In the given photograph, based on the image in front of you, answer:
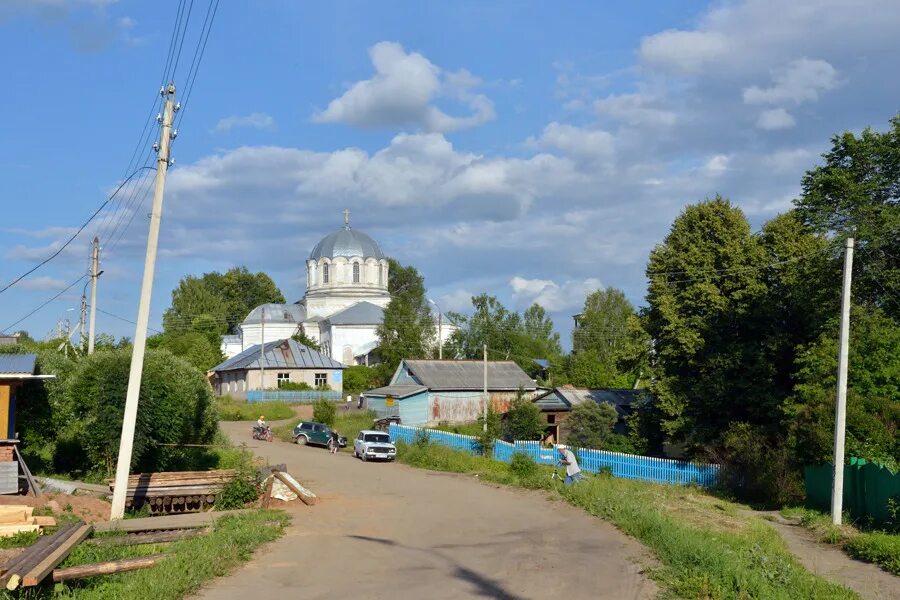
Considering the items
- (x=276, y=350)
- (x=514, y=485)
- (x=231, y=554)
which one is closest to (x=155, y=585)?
(x=231, y=554)

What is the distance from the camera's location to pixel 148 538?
48.5 ft

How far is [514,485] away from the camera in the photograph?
1001 inches

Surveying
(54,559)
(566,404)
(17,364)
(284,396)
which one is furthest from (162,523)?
(284,396)

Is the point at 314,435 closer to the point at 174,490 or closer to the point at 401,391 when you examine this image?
the point at 401,391

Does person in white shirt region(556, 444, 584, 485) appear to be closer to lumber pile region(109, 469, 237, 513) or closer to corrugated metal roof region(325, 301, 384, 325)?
lumber pile region(109, 469, 237, 513)

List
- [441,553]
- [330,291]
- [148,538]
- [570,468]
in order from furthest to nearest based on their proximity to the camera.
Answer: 1. [330,291]
2. [570,468]
3. [148,538]
4. [441,553]

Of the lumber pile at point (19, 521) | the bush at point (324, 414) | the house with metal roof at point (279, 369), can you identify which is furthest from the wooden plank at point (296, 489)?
the house with metal roof at point (279, 369)

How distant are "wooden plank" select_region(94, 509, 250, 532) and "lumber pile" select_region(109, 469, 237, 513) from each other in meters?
1.91

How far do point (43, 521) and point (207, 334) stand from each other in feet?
254

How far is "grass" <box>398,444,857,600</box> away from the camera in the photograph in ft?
36.8

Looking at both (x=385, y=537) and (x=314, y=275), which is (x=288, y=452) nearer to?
(x=385, y=537)

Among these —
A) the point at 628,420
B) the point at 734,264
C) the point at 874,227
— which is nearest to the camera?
the point at 874,227

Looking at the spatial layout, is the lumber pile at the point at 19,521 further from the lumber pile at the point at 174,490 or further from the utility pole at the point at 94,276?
the utility pole at the point at 94,276

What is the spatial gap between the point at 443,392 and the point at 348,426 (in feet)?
20.4
